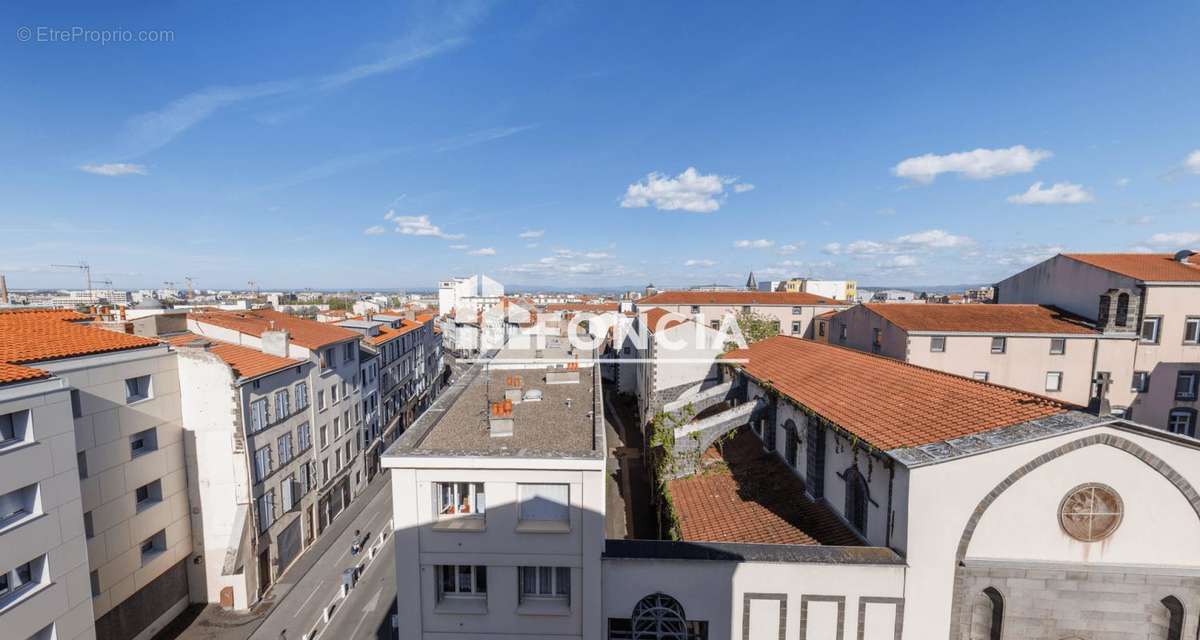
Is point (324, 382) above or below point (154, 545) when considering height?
above

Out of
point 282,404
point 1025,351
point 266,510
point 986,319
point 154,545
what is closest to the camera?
point 154,545

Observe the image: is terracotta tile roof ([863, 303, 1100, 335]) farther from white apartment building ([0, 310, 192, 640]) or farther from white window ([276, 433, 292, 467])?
white apartment building ([0, 310, 192, 640])

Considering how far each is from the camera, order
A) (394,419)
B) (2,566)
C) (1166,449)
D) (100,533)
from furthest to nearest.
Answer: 1. (394,419)
2. (100,533)
3. (2,566)
4. (1166,449)

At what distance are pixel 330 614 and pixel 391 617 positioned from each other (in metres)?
3.13

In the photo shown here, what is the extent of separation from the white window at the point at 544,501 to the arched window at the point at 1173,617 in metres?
15.1

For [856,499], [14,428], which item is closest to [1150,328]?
[856,499]

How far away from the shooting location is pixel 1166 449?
35.4 ft

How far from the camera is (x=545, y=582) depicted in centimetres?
1312

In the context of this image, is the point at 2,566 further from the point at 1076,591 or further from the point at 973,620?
the point at 1076,591

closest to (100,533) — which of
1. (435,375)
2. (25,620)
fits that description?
(25,620)

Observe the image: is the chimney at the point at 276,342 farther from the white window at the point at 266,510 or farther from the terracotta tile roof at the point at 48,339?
the white window at the point at 266,510

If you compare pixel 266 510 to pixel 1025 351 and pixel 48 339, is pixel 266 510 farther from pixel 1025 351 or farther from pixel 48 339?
pixel 1025 351

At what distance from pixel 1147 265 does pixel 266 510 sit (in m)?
55.1

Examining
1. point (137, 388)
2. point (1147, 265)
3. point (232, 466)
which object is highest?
point (1147, 265)
